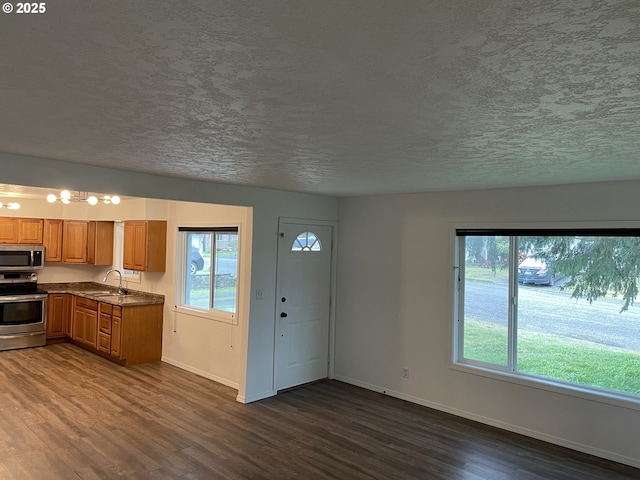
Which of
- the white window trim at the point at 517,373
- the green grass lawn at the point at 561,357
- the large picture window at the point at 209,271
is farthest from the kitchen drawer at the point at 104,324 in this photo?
the green grass lawn at the point at 561,357

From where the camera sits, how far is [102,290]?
790 centimetres

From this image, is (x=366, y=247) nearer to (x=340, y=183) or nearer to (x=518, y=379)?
(x=340, y=183)

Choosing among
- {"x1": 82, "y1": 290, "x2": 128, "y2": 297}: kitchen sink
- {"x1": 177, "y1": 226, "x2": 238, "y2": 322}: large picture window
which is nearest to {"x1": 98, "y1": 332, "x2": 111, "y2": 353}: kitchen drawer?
{"x1": 82, "y1": 290, "x2": 128, "y2": 297}: kitchen sink

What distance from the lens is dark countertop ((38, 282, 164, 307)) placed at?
6469 millimetres

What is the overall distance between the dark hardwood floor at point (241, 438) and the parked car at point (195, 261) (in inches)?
60.7

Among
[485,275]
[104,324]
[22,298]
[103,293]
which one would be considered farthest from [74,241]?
[485,275]

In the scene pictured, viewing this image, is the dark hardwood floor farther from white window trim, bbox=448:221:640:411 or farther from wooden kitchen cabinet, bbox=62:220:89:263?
wooden kitchen cabinet, bbox=62:220:89:263

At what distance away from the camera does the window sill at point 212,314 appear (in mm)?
5612

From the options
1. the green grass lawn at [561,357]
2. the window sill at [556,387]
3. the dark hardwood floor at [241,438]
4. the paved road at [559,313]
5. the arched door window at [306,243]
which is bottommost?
the dark hardwood floor at [241,438]

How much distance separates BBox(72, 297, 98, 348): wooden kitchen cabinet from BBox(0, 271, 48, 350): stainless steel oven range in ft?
1.61

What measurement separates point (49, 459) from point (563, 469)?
415 centimetres

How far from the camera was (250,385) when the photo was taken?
5047 mm

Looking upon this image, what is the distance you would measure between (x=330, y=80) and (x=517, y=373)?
3.91 m

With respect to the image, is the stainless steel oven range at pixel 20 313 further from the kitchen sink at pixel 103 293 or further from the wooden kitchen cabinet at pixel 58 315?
the kitchen sink at pixel 103 293
